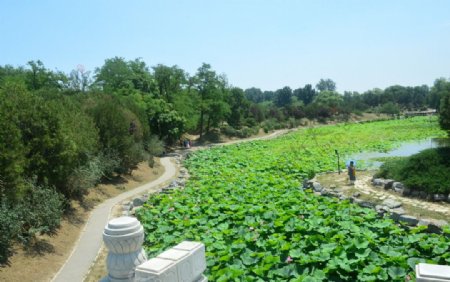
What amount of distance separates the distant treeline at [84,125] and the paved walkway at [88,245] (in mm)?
1019

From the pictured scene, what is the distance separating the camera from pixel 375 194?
14.3 metres

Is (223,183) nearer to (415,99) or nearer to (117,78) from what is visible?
(117,78)

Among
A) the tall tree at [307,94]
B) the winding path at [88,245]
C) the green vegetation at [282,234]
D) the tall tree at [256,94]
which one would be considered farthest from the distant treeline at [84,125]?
the tall tree at [256,94]

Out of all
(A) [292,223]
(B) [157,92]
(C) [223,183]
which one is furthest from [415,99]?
(A) [292,223]

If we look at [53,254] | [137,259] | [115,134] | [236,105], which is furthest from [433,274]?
[236,105]

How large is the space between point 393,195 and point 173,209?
306 inches

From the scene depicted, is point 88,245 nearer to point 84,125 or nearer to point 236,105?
point 84,125

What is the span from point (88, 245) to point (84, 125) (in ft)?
21.1

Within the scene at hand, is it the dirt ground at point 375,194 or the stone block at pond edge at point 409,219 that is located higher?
the stone block at pond edge at point 409,219

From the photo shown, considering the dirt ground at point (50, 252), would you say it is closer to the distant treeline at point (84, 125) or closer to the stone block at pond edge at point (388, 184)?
the distant treeline at point (84, 125)

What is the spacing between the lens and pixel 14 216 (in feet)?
30.8

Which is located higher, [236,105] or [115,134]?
[236,105]

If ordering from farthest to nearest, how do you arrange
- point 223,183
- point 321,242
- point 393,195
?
point 223,183 → point 393,195 → point 321,242

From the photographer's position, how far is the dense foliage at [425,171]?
13258mm
